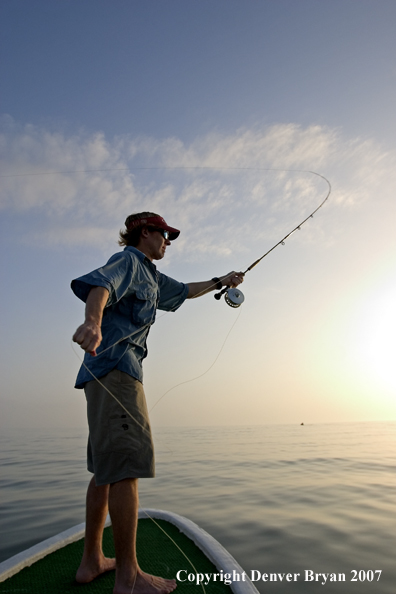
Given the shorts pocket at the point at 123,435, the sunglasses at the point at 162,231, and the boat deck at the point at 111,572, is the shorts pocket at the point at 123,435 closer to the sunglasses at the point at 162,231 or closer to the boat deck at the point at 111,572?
the boat deck at the point at 111,572

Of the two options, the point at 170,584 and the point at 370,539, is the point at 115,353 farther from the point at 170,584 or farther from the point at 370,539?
the point at 370,539

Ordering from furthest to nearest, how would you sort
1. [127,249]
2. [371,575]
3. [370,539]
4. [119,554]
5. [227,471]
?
[227,471], [370,539], [371,575], [127,249], [119,554]

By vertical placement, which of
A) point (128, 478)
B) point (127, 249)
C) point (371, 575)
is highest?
point (127, 249)

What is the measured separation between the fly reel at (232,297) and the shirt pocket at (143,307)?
4.26 feet

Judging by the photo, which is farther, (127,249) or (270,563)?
(270,563)

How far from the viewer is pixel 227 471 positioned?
7785 millimetres

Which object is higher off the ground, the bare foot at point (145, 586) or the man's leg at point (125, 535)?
the man's leg at point (125, 535)

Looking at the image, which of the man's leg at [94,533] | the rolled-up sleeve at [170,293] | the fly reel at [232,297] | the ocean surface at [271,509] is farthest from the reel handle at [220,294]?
the ocean surface at [271,509]

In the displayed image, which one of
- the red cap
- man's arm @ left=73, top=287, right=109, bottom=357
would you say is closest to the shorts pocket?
man's arm @ left=73, top=287, right=109, bottom=357

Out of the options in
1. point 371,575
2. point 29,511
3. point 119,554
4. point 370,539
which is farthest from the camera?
point 29,511

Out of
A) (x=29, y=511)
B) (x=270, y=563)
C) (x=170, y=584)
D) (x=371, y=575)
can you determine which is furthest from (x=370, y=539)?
(x=29, y=511)

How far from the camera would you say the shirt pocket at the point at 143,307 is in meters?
2.55

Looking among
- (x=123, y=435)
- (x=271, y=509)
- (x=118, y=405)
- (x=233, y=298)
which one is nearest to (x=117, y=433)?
(x=123, y=435)

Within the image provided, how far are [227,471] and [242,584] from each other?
5586 mm
